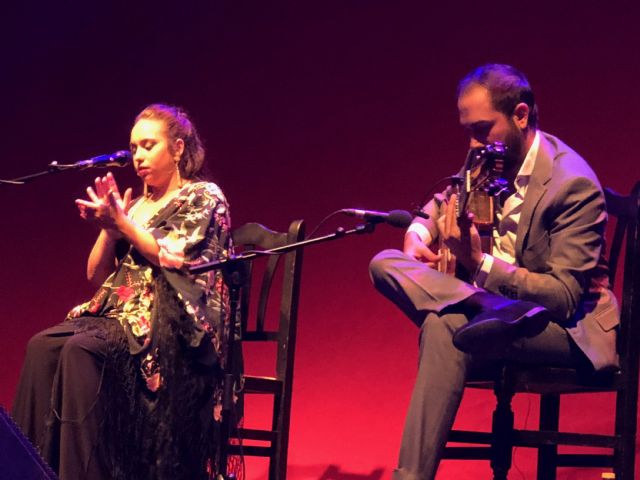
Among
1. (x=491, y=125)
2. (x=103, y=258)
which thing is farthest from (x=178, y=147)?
(x=491, y=125)

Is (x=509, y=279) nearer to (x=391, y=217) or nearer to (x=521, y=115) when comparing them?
(x=391, y=217)

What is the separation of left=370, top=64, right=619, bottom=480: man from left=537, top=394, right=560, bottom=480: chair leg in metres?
0.45

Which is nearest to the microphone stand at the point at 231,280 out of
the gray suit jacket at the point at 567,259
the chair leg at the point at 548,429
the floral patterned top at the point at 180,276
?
the floral patterned top at the point at 180,276

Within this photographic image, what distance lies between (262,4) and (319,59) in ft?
1.16

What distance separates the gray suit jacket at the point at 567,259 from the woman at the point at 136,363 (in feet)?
2.74

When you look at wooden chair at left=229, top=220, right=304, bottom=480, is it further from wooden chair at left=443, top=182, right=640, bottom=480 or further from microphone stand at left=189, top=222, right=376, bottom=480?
wooden chair at left=443, top=182, right=640, bottom=480

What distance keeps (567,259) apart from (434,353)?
45cm

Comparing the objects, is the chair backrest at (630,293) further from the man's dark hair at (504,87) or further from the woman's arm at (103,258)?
the woman's arm at (103,258)

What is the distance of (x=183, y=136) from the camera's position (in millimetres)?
3164

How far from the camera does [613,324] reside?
2.58 m

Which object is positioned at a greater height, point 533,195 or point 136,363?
point 533,195

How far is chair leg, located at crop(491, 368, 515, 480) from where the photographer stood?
245 cm

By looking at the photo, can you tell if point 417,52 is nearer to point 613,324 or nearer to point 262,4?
point 262,4

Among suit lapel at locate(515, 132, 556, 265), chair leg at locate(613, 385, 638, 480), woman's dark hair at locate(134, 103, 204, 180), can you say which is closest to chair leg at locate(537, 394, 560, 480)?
chair leg at locate(613, 385, 638, 480)
